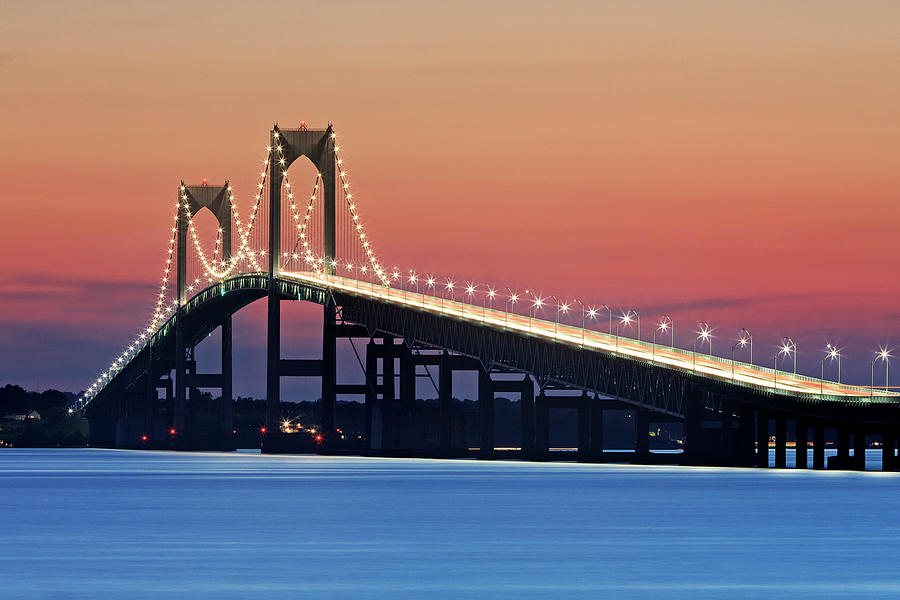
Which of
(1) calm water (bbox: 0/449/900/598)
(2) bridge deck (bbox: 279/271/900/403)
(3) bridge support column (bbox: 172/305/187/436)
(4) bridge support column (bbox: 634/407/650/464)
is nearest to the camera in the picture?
(1) calm water (bbox: 0/449/900/598)

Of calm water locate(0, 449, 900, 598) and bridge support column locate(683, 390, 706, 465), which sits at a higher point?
bridge support column locate(683, 390, 706, 465)

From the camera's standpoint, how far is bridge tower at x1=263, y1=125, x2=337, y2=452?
134 meters

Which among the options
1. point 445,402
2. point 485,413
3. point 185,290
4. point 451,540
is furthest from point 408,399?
point 451,540

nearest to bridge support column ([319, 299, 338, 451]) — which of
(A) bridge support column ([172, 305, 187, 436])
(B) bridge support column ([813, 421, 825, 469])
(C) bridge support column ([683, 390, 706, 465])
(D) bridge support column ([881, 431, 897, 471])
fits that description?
(A) bridge support column ([172, 305, 187, 436])

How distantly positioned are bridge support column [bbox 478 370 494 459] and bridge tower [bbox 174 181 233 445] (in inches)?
1663

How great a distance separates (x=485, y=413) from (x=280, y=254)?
24.1 meters

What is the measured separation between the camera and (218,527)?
50156mm

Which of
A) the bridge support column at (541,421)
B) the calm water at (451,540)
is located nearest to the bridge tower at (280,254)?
the bridge support column at (541,421)

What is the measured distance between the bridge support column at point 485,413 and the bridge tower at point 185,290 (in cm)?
4225

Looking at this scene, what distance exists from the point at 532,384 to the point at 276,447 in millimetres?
24366

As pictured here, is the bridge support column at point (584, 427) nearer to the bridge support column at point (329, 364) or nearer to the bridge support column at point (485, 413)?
the bridge support column at point (485, 413)

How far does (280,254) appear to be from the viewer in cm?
14300

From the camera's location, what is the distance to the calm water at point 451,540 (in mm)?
34219

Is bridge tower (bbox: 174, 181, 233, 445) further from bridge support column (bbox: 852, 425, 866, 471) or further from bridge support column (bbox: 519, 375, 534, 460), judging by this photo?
bridge support column (bbox: 852, 425, 866, 471)
